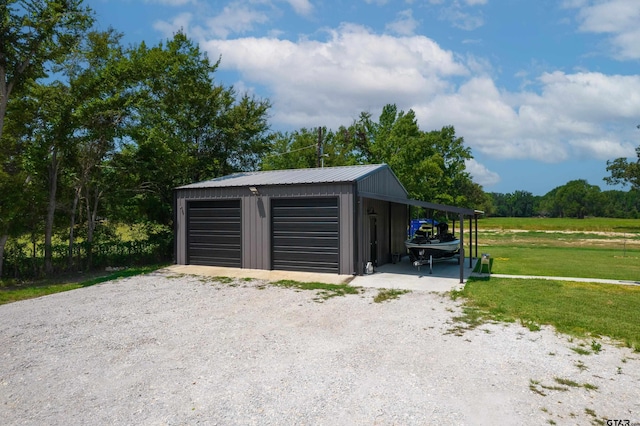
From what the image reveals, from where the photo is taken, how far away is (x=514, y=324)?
6820 millimetres

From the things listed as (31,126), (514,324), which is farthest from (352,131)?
(514,324)

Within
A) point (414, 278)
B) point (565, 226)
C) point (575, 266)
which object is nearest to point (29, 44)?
point (414, 278)

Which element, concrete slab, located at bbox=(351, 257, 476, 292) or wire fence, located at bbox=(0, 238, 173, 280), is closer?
concrete slab, located at bbox=(351, 257, 476, 292)

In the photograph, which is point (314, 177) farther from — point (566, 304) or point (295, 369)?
point (295, 369)

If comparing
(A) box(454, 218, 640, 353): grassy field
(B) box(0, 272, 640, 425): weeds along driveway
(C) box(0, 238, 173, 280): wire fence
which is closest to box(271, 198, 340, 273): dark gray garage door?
(B) box(0, 272, 640, 425): weeds along driveway

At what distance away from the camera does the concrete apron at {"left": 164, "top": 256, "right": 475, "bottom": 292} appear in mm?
10469

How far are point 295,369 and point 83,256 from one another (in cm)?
1172

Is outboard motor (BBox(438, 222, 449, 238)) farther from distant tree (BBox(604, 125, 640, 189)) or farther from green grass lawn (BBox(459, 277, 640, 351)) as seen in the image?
distant tree (BBox(604, 125, 640, 189))

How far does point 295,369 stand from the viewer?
492 cm

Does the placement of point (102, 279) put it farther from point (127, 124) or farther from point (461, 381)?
point (461, 381)

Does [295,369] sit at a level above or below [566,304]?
below

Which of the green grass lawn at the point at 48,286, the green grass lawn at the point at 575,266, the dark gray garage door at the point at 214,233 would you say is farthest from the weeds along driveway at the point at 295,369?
the green grass lawn at the point at 575,266

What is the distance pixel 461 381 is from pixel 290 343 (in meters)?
2.49

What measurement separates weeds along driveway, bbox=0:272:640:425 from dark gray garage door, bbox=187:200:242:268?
5394 millimetres
